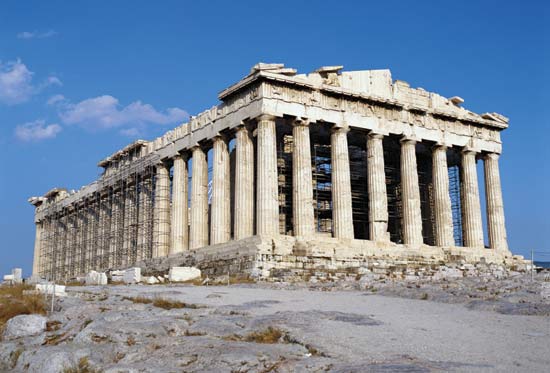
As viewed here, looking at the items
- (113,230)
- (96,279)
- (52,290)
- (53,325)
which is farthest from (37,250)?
(53,325)

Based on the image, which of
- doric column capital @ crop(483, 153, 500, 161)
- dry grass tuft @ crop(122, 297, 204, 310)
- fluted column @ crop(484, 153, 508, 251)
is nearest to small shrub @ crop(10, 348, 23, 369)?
dry grass tuft @ crop(122, 297, 204, 310)

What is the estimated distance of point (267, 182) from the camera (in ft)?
112

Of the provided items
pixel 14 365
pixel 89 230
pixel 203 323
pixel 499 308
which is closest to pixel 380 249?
pixel 499 308

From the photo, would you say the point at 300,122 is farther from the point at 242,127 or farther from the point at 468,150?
the point at 468,150

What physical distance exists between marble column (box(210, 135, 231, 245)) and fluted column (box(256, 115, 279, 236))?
11.6ft

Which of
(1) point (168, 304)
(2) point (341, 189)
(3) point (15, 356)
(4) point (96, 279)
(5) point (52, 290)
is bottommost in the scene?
(3) point (15, 356)

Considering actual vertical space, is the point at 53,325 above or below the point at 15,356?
above

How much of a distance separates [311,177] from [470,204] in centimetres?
1224

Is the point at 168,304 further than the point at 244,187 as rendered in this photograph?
No

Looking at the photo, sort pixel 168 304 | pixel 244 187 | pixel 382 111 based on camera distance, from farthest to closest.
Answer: pixel 382 111
pixel 244 187
pixel 168 304

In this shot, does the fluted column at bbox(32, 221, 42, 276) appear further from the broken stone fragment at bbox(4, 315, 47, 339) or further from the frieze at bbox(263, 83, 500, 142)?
the broken stone fragment at bbox(4, 315, 47, 339)

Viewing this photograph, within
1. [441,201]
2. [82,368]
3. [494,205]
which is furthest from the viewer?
[494,205]

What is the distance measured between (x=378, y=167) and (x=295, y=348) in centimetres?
2844

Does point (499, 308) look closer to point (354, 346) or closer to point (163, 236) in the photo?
point (354, 346)
